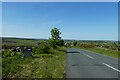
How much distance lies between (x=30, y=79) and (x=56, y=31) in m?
60.6

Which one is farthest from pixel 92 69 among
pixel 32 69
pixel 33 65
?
pixel 33 65

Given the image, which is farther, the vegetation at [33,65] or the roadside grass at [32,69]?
the vegetation at [33,65]

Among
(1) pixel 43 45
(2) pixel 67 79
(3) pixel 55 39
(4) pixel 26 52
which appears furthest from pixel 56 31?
(2) pixel 67 79

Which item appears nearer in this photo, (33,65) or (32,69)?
(32,69)

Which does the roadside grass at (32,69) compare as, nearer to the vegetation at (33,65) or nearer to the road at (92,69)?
the vegetation at (33,65)

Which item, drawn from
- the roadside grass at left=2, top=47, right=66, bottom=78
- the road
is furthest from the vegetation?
the road

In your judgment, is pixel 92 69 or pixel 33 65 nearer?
pixel 92 69

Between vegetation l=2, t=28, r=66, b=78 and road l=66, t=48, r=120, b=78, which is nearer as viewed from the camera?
road l=66, t=48, r=120, b=78

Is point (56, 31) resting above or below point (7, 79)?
above

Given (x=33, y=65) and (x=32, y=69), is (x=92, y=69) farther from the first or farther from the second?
(x=33, y=65)

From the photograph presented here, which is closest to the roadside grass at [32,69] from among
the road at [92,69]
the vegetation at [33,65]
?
the vegetation at [33,65]

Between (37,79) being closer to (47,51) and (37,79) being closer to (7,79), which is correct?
(7,79)

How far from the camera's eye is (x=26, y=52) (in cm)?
3369

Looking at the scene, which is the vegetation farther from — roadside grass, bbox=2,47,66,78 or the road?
the road
